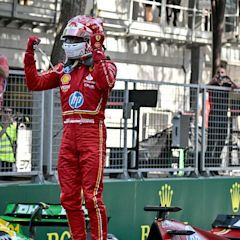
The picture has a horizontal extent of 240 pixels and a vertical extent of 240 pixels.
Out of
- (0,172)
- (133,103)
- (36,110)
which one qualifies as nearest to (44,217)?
(0,172)

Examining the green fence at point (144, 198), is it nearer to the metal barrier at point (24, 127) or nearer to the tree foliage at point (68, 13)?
the metal barrier at point (24, 127)

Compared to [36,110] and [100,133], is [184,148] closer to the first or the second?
[36,110]

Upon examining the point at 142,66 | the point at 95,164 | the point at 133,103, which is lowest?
the point at 95,164

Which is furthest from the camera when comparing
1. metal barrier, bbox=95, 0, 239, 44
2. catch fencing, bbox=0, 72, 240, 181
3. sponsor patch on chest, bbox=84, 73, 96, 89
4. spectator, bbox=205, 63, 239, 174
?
metal barrier, bbox=95, 0, 239, 44

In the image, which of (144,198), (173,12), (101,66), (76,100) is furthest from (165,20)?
(101,66)

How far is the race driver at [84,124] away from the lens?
18.6ft

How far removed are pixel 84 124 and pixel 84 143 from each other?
5.8 inches

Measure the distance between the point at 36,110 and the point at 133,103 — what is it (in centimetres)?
134

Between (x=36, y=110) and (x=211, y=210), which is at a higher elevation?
(x=36, y=110)

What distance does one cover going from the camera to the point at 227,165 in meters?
10.7

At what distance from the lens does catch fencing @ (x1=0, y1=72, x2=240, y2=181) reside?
8281 mm

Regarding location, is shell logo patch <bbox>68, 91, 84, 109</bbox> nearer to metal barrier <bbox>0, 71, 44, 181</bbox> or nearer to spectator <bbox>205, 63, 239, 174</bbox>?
metal barrier <bbox>0, 71, 44, 181</bbox>

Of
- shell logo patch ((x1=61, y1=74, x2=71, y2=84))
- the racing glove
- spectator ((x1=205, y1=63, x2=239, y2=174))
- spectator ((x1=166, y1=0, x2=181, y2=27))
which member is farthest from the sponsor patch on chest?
spectator ((x1=166, y1=0, x2=181, y2=27))

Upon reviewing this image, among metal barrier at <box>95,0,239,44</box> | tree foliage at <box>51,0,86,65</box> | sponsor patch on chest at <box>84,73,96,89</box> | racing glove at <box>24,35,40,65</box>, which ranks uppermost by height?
metal barrier at <box>95,0,239,44</box>
